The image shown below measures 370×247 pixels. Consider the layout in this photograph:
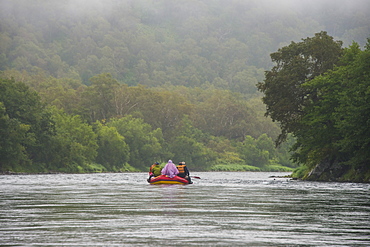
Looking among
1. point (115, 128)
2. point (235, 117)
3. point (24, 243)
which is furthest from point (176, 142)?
point (24, 243)

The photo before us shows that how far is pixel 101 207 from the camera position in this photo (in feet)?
80.6

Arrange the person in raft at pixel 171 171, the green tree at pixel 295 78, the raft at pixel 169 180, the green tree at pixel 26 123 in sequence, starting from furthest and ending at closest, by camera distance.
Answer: the green tree at pixel 26 123, the green tree at pixel 295 78, the person in raft at pixel 171 171, the raft at pixel 169 180

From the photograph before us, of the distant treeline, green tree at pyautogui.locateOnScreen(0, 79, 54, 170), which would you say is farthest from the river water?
the distant treeline

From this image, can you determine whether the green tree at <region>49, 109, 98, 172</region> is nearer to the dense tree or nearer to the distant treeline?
the distant treeline

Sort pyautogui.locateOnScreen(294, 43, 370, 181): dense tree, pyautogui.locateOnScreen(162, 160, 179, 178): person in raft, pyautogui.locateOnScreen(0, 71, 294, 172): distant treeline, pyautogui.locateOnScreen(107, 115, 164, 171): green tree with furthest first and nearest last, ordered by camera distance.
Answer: pyautogui.locateOnScreen(107, 115, 164, 171): green tree, pyautogui.locateOnScreen(0, 71, 294, 172): distant treeline, pyautogui.locateOnScreen(294, 43, 370, 181): dense tree, pyautogui.locateOnScreen(162, 160, 179, 178): person in raft

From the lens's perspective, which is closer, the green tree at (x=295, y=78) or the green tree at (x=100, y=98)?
the green tree at (x=295, y=78)

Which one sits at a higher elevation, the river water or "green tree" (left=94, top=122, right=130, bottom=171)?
"green tree" (left=94, top=122, right=130, bottom=171)

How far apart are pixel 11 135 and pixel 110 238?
8000 cm

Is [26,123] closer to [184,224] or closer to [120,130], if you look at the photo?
[120,130]

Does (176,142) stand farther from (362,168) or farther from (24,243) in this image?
(24,243)

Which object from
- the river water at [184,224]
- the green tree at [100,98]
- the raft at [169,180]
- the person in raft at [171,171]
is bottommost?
the river water at [184,224]

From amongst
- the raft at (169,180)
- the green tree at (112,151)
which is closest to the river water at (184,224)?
the raft at (169,180)

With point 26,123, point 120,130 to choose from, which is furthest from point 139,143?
point 26,123

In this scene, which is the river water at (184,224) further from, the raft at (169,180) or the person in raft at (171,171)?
the person in raft at (171,171)
